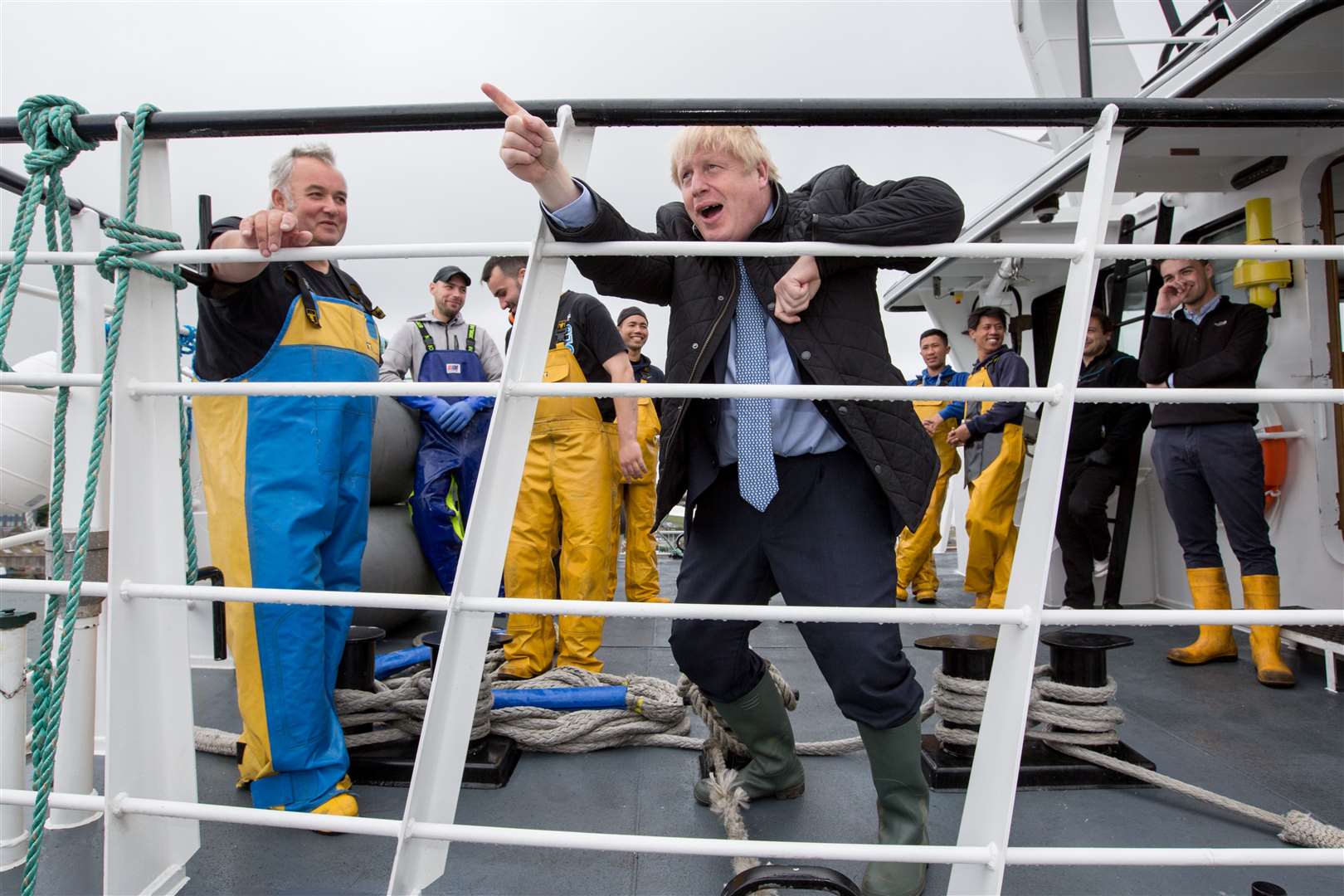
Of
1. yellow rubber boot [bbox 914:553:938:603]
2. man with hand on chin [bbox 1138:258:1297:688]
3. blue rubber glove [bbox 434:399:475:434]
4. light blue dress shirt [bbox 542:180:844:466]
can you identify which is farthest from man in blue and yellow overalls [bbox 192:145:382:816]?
yellow rubber boot [bbox 914:553:938:603]

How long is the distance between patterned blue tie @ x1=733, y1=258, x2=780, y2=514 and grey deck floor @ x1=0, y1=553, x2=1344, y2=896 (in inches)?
30.4

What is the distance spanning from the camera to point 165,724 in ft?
4.47

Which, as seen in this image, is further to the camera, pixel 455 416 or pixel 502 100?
pixel 455 416

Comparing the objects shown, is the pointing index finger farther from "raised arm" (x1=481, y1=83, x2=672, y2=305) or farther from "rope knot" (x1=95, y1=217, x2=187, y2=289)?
"rope knot" (x1=95, y1=217, x2=187, y2=289)

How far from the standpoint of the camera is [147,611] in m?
1.34

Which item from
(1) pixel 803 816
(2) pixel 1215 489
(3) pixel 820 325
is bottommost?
(1) pixel 803 816

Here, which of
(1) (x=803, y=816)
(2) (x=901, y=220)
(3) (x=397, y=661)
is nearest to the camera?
(2) (x=901, y=220)

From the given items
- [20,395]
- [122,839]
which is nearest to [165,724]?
[122,839]

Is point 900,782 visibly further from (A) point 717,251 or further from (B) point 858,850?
(A) point 717,251

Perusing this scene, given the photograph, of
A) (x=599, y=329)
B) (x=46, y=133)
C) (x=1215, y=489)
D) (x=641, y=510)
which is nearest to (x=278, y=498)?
(x=46, y=133)

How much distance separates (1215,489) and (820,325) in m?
2.69

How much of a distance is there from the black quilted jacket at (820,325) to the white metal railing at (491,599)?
251 mm

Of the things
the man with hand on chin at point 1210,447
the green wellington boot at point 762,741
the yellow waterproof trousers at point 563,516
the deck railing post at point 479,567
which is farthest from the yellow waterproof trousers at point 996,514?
the deck railing post at point 479,567

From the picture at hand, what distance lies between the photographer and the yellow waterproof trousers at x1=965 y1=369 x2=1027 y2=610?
433 cm
